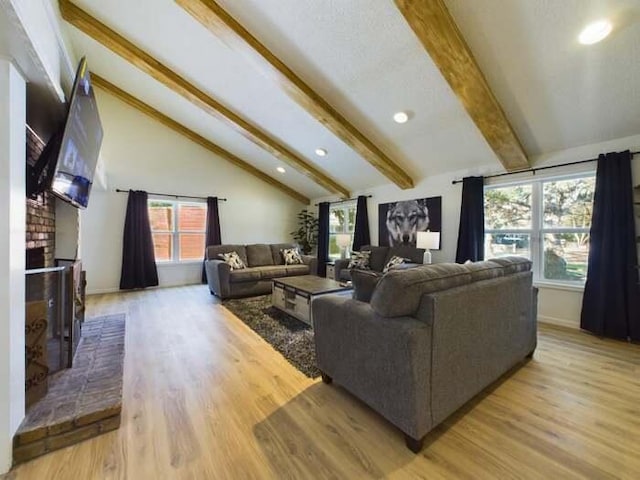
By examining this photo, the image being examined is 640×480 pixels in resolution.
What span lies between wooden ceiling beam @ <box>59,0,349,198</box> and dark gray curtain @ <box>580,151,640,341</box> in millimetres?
4094

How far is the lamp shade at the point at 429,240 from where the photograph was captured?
4.15 meters

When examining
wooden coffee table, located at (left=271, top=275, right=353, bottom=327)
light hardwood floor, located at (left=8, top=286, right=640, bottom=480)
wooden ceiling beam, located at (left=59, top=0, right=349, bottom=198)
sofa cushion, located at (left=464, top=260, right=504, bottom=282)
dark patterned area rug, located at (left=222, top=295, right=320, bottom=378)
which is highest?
wooden ceiling beam, located at (left=59, top=0, right=349, bottom=198)

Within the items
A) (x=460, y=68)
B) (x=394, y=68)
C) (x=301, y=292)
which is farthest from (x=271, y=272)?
(x=460, y=68)

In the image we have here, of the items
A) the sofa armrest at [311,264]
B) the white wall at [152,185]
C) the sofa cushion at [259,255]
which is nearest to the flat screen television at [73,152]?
the white wall at [152,185]

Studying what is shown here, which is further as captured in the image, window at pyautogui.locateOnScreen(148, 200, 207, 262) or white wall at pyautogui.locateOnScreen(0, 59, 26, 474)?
window at pyautogui.locateOnScreen(148, 200, 207, 262)

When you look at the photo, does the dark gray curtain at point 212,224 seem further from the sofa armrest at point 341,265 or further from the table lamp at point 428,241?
the table lamp at point 428,241

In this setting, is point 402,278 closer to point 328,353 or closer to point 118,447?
point 328,353

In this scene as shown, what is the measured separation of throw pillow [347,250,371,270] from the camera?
5051 millimetres

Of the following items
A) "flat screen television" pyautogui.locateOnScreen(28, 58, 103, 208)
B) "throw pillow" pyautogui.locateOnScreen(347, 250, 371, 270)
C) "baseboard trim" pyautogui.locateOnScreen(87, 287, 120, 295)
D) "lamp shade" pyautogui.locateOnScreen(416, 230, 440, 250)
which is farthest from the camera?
"throw pillow" pyautogui.locateOnScreen(347, 250, 371, 270)

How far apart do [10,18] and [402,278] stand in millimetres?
1979

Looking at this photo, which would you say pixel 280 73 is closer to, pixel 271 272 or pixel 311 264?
pixel 271 272

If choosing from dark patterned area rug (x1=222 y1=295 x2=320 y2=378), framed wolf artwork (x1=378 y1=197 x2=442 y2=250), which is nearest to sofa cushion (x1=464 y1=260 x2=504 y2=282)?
dark patterned area rug (x1=222 y1=295 x2=320 y2=378)

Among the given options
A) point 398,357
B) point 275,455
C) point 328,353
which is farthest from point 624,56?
point 275,455

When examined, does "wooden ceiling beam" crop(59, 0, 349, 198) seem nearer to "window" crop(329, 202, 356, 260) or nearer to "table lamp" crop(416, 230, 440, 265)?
"window" crop(329, 202, 356, 260)
